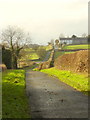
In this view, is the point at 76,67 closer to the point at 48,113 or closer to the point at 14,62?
the point at 48,113

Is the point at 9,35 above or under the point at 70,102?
above

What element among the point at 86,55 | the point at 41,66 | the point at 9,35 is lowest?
the point at 41,66

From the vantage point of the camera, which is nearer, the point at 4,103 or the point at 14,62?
the point at 4,103

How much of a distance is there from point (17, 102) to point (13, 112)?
2073 mm

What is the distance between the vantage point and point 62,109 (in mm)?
9695

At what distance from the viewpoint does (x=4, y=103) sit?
10.3 metres

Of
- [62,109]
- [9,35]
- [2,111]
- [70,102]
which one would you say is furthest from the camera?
[9,35]

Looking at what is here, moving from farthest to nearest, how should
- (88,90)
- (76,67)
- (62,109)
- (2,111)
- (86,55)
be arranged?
(76,67) < (86,55) < (88,90) < (62,109) < (2,111)

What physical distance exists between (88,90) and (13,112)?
6.90 metres

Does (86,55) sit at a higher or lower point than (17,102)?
higher

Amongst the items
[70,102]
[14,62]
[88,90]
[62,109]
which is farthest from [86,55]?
[14,62]

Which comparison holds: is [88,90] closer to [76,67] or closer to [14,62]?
[76,67]

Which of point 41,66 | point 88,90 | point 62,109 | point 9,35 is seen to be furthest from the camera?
point 9,35

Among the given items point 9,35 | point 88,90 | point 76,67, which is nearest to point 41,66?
point 9,35
